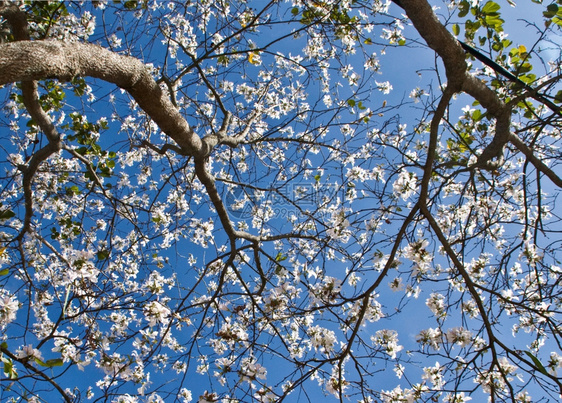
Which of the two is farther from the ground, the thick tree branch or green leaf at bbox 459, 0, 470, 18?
green leaf at bbox 459, 0, 470, 18

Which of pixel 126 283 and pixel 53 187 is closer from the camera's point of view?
pixel 53 187

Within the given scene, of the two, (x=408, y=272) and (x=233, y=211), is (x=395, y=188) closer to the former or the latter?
(x=408, y=272)

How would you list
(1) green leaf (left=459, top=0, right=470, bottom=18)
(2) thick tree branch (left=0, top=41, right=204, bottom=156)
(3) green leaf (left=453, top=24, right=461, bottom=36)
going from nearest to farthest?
(2) thick tree branch (left=0, top=41, right=204, bottom=156) < (1) green leaf (left=459, top=0, right=470, bottom=18) < (3) green leaf (left=453, top=24, right=461, bottom=36)

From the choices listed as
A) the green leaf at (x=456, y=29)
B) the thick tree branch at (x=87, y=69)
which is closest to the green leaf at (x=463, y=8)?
the green leaf at (x=456, y=29)

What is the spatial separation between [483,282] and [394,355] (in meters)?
0.92

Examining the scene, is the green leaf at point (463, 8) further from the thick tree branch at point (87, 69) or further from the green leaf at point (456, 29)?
the thick tree branch at point (87, 69)

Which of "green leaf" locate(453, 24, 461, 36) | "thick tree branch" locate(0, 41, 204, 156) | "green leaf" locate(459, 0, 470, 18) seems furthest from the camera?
"green leaf" locate(453, 24, 461, 36)

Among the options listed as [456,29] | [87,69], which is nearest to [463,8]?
[456,29]

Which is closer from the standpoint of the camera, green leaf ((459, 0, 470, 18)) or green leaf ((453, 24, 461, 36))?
green leaf ((459, 0, 470, 18))

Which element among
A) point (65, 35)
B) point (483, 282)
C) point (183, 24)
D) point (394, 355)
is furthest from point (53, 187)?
point (483, 282)

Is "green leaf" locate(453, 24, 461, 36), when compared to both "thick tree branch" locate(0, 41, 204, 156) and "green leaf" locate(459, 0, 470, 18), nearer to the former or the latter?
"green leaf" locate(459, 0, 470, 18)

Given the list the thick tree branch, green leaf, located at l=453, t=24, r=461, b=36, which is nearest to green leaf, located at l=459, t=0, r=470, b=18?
green leaf, located at l=453, t=24, r=461, b=36

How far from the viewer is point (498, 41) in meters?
2.60

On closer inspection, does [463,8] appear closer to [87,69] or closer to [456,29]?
[456,29]
